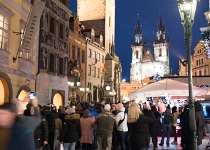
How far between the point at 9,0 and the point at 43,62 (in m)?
6.67

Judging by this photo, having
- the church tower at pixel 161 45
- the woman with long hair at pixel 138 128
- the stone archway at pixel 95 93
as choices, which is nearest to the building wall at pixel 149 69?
the church tower at pixel 161 45

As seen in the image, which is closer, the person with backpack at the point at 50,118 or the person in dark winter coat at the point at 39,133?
the person in dark winter coat at the point at 39,133

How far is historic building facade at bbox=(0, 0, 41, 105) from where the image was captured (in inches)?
601

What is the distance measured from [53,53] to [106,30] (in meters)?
27.4

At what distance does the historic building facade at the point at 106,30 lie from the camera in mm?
46844

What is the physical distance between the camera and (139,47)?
5054 inches

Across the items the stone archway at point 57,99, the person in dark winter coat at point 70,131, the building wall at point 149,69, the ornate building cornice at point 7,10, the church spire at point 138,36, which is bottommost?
the person in dark winter coat at point 70,131

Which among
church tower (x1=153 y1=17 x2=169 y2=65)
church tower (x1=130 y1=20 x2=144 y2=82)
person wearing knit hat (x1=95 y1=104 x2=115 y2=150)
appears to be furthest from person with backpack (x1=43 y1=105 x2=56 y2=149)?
church tower (x1=153 y1=17 x2=169 y2=65)

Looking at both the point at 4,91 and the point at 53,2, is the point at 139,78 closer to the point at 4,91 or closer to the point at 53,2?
the point at 53,2

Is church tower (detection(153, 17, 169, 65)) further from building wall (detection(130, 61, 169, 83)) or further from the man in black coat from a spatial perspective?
the man in black coat

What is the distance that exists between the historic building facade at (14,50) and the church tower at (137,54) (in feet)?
348

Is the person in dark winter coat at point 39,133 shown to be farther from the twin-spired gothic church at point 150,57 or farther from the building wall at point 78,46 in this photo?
the twin-spired gothic church at point 150,57

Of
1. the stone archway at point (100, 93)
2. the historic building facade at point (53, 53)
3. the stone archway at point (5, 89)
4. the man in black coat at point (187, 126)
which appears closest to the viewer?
the man in black coat at point (187, 126)

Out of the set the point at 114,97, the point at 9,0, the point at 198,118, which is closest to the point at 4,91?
the point at 9,0
